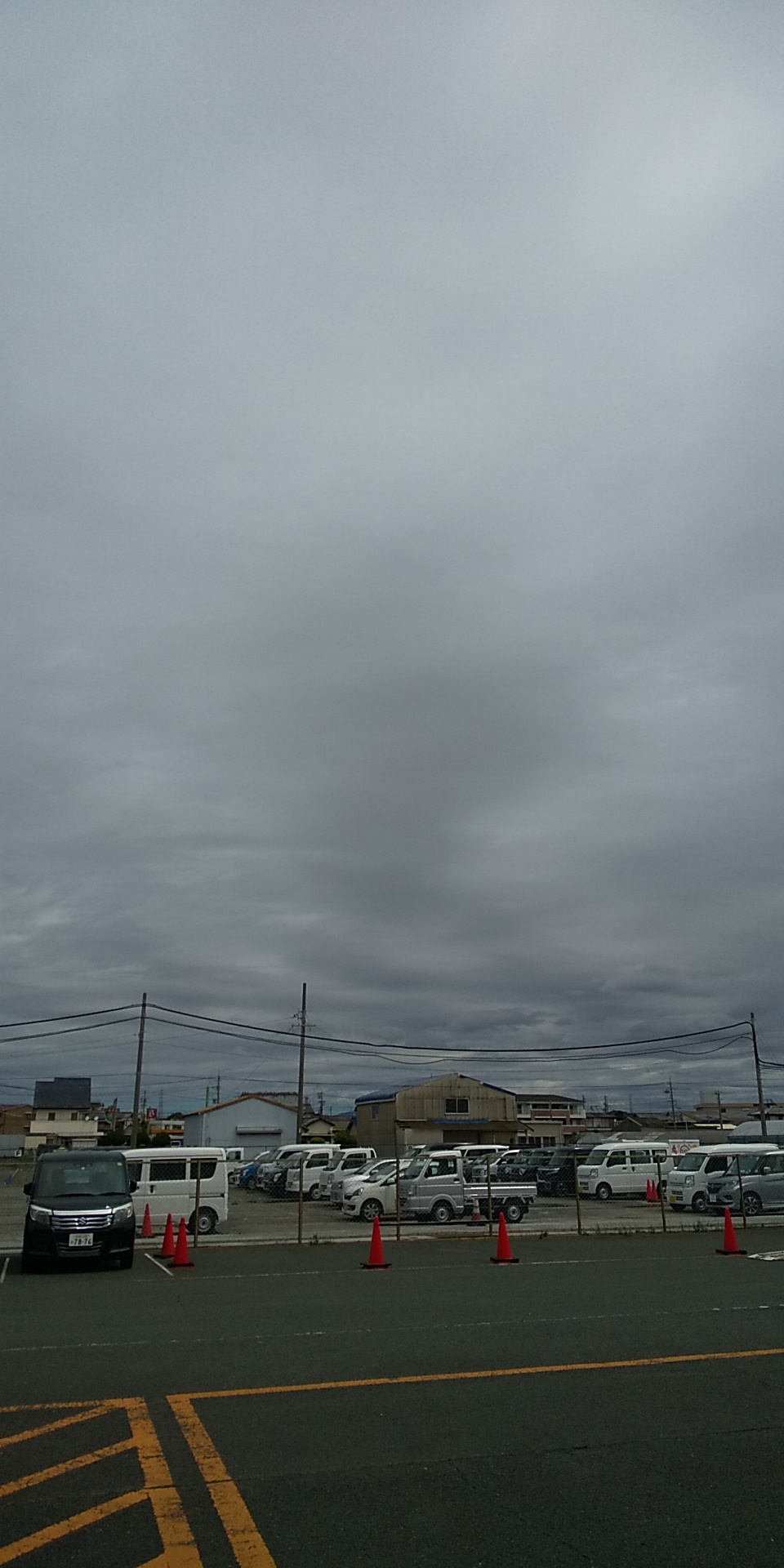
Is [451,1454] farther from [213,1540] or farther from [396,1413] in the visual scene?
[213,1540]

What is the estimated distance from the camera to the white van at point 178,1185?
83.8 ft

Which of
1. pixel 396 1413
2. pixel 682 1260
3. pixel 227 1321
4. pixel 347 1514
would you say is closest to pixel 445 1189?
pixel 682 1260

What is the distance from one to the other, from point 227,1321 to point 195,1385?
325 cm

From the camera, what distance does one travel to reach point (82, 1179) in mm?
18359

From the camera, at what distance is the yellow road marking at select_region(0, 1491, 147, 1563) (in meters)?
5.02

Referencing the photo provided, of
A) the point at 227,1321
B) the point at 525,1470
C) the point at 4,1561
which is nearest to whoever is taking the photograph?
the point at 4,1561

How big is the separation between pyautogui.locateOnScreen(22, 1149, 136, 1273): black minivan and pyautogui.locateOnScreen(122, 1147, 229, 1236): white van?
6.96 meters

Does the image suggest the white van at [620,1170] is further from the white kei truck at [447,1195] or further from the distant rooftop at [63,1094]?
the distant rooftop at [63,1094]

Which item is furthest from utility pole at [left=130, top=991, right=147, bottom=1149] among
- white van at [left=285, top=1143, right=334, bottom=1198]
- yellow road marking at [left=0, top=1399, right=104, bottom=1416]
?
yellow road marking at [left=0, top=1399, right=104, bottom=1416]

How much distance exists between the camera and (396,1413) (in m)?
7.45

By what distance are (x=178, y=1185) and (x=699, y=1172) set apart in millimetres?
14741

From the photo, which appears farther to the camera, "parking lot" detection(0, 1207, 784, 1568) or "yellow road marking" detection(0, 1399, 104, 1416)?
"yellow road marking" detection(0, 1399, 104, 1416)

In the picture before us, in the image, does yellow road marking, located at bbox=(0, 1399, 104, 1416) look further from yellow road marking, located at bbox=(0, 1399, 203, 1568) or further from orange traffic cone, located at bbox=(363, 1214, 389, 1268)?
orange traffic cone, located at bbox=(363, 1214, 389, 1268)

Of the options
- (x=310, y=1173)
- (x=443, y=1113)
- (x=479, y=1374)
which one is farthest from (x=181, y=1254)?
(x=443, y=1113)
